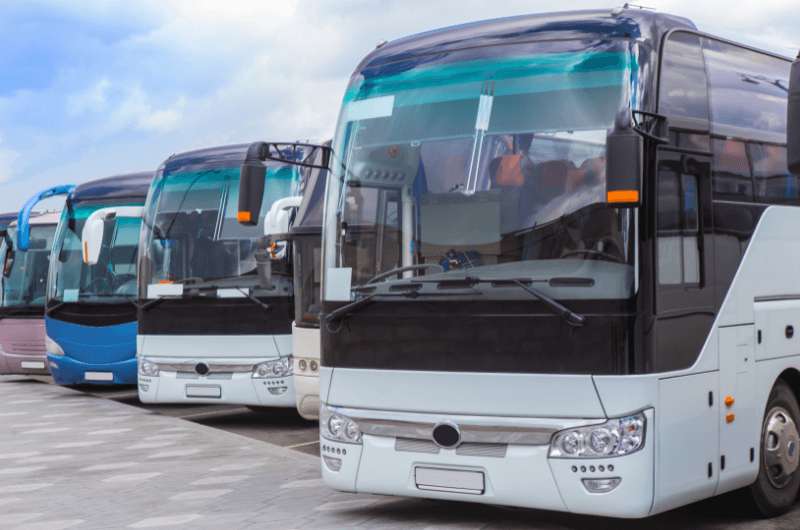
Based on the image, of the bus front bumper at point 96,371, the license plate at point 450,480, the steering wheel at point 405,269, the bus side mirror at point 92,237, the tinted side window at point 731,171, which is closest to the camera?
the license plate at point 450,480

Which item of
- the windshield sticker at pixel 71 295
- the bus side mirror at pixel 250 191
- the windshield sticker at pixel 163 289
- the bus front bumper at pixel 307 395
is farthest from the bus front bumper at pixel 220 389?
the bus side mirror at pixel 250 191

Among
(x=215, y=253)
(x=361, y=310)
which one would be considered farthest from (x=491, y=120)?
(x=215, y=253)

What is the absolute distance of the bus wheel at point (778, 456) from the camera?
880 centimetres

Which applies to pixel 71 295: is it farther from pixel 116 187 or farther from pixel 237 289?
pixel 237 289

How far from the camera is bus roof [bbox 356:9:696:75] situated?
805cm

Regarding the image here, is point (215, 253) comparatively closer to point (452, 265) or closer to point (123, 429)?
point (123, 429)

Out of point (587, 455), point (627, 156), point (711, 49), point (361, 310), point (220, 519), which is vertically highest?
point (711, 49)

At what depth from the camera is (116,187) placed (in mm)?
18734

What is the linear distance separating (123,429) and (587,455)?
8.72m

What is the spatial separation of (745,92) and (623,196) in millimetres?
2162

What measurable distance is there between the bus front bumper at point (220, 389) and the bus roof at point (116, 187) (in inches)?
157

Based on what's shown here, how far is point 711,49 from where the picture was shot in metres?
8.73

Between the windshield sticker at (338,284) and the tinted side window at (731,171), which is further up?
the tinted side window at (731,171)

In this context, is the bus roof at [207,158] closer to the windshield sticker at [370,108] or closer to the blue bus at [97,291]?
the blue bus at [97,291]
